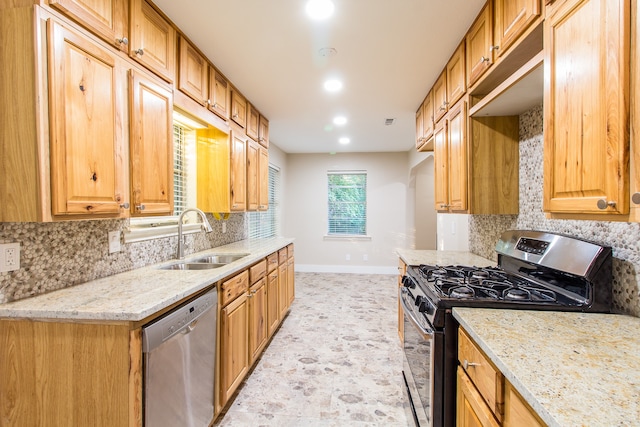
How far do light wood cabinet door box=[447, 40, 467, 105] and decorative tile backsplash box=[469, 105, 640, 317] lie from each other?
44 cm

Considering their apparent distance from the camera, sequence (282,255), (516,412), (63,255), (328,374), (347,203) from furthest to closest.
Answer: (347,203), (282,255), (328,374), (63,255), (516,412)

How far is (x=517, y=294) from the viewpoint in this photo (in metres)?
1.35

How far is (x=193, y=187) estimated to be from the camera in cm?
281

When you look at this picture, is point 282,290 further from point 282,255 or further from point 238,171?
point 238,171

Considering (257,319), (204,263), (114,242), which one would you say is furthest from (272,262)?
(114,242)

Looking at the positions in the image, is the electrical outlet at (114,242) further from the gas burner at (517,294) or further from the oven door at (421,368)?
the gas burner at (517,294)

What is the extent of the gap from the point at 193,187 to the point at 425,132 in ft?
7.77

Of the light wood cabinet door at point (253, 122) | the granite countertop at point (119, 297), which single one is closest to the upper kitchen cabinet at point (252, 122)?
the light wood cabinet door at point (253, 122)

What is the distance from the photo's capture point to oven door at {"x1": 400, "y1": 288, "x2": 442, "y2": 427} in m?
1.34

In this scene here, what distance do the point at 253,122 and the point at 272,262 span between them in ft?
5.24

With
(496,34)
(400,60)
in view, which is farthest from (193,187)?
(496,34)

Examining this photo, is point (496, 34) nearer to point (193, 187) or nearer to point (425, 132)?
point (425, 132)

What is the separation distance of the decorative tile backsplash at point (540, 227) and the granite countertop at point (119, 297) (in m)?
1.88

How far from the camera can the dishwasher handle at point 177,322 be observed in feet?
4.01
